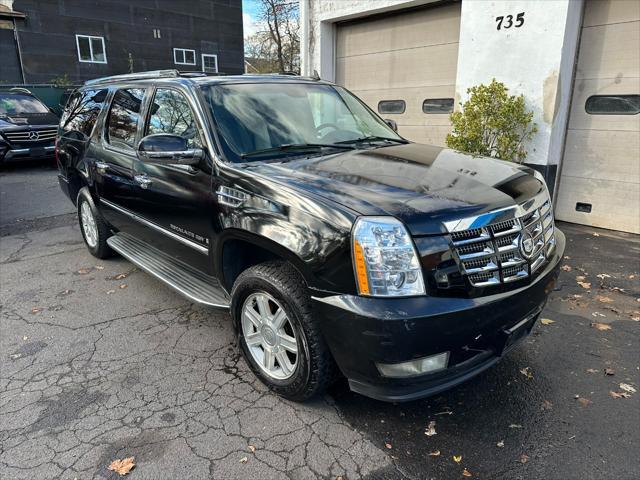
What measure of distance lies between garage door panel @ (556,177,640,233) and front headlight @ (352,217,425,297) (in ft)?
17.3

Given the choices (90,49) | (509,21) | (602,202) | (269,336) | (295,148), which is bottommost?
(269,336)

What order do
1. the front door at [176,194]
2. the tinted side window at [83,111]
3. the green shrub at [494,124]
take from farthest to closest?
the green shrub at [494,124], the tinted side window at [83,111], the front door at [176,194]

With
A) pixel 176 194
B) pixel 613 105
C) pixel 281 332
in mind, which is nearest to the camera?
pixel 281 332

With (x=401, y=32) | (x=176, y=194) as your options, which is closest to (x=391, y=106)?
(x=401, y=32)

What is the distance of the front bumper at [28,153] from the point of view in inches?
439

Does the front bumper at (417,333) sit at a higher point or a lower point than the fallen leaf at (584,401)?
higher

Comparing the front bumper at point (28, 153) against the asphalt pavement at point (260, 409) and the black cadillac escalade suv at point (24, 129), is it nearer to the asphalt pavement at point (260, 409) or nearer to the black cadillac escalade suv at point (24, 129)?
the black cadillac escalade suv at point (24, 129)

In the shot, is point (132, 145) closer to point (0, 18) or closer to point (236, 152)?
point (236, 152)

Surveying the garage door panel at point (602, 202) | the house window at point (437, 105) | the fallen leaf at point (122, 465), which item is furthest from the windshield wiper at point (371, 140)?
the house window at point (437, 105)

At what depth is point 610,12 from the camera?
19.3 feet

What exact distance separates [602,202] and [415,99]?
3.34 metres

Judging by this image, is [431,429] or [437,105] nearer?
[431,429]

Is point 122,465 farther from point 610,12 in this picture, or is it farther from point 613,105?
point 610,12

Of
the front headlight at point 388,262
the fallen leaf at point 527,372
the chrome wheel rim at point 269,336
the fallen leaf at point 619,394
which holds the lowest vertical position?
the fallen leaf at point 619,394
